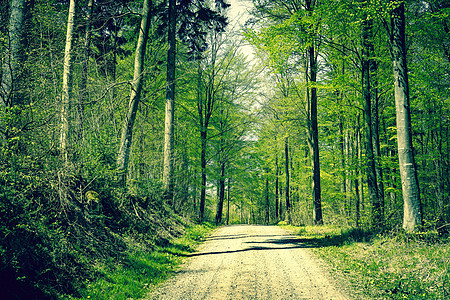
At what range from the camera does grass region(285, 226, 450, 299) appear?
16.0 ft

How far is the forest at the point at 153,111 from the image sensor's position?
545cm

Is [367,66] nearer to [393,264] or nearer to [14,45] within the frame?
[393,264]

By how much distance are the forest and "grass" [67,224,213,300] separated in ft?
0.73

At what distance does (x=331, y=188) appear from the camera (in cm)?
2428

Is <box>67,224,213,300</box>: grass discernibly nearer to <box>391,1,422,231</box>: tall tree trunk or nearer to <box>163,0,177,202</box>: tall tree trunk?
<box>163,0,177,202</box>: tall tree trunk

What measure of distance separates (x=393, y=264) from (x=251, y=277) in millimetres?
3077

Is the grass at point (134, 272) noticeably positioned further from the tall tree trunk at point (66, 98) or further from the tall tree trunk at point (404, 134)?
the tall tree trunk at point (404, 134)

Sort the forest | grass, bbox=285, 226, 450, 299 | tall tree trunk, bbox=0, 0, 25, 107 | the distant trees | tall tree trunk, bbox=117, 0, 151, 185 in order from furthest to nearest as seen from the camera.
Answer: tall tree trunk, bbox=117, 0, 151, 185
the distant trees
tall tree trunk, bbox=0, 0, 25, 107
the forest
grass, bbox=285, 226, 450, 299

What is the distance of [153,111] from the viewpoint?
13.6 m

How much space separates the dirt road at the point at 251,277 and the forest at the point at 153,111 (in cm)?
169

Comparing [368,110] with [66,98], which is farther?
[368,110]

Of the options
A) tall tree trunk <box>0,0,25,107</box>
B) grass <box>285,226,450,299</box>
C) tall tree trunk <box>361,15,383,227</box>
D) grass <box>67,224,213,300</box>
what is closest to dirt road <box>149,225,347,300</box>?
grass <box>67,224,213,300</box>

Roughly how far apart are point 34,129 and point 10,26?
302cm

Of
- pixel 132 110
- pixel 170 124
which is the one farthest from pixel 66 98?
pixel 170 124
